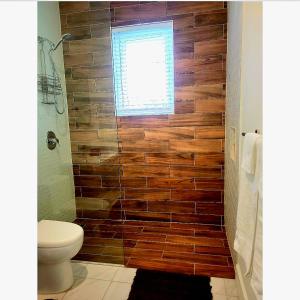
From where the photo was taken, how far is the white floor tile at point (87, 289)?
1650mm

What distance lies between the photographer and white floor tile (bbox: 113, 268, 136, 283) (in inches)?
71.9

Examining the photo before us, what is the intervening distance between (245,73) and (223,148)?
1.21 meters

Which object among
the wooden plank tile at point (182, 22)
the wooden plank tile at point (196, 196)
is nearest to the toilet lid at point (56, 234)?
the wooden plank tile at point (196, 196)

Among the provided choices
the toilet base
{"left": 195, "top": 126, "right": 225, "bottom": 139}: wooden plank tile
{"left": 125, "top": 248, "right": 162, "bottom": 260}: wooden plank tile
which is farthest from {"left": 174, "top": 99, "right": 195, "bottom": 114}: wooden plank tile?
the toilet base

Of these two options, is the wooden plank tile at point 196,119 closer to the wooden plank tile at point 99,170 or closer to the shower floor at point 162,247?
the wooden plank tile at point 99,170

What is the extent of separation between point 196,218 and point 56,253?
1.73m

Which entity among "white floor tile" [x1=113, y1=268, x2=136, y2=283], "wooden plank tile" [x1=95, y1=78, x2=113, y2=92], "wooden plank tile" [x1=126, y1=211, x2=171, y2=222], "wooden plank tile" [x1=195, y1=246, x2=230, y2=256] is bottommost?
"white floor tile" [x1=113, y1=268, x2=136, y2=283]

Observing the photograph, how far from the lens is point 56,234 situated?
1667mm

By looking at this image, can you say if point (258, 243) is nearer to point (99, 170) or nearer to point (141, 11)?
point (99, 170)

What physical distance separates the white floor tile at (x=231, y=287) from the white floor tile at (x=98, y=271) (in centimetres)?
91

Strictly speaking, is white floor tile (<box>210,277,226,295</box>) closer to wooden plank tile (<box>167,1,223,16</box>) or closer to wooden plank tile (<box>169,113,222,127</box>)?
wooden plank tile (<box>169,113,222,127</box>)

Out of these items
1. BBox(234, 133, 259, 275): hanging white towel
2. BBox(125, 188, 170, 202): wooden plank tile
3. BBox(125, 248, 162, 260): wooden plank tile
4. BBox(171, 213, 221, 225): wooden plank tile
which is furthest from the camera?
BBox(125, 188, 170, 202): wooden plank tile

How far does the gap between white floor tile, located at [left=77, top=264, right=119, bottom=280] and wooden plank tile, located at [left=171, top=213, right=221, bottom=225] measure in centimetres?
109
